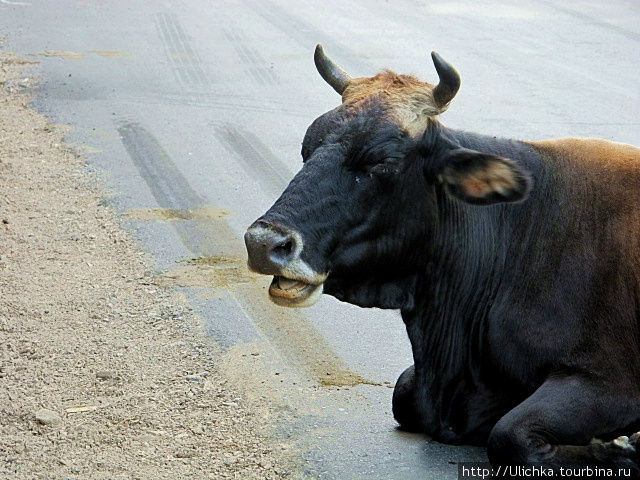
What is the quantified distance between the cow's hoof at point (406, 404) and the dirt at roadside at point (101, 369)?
0.62 m

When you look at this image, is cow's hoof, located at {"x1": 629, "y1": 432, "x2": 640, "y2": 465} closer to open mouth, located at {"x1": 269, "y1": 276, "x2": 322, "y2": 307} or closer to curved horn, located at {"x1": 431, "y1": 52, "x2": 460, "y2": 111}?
open mouth, located at {"x1": 269, "y1": 276, "x2": 322, "y2": 307}

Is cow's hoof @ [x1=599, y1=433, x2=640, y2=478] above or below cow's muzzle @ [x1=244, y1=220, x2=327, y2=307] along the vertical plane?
below

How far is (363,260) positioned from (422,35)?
414 inches

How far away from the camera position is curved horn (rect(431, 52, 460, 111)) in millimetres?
5157

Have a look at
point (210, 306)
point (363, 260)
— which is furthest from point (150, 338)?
point (363, 260)

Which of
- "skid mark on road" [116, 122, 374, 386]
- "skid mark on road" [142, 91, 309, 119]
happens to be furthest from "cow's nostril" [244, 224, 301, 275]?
"skid mark on road" [142, 91, 309, 119]

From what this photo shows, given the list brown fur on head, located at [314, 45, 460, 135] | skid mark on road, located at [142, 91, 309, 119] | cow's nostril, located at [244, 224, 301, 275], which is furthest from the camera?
skid mark on road, located at [142, 91, 309, 119]

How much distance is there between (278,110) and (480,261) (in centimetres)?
668

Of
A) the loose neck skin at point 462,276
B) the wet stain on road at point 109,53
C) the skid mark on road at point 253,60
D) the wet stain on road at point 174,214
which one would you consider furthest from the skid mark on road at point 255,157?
the loose neck skin at point 462,276

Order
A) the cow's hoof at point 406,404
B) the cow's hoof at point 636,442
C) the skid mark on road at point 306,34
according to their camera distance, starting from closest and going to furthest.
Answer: the cow's hoof at point 636,442
the cow's hoof at point 406,404
the skid mark on road at point 306,34

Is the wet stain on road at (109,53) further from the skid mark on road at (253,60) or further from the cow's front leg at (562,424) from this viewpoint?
the cow's front leg at (562,424)

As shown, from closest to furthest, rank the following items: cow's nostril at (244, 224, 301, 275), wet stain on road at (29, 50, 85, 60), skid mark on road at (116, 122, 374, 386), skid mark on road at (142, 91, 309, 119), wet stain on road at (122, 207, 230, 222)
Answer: cow's nostril at (244, 224, 301, 275) < skid mark on road at (116, 122, 374, 386) < wet stain on road at (122, 207, 230, 222) < skid mark on road at (142, 91, 309, 119) < wet stain on road at (29, 50, 85, 60)

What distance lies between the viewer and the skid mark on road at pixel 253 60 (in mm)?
13164

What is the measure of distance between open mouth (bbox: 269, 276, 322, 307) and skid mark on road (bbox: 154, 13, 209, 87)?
8238 mm
